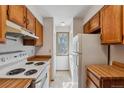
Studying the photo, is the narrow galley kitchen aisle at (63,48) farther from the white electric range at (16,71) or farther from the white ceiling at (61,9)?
the white electric range at (16,71)

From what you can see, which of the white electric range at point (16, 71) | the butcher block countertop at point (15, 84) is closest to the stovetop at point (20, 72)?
the white electric range at point (16, 71)

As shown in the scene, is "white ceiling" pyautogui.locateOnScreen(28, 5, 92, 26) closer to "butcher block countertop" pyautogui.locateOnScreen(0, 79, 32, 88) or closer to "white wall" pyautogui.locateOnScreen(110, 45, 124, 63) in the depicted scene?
"white wall" pyautogui.locateOnScreen(110, 45, 124, 63)

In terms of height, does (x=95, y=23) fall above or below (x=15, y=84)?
above

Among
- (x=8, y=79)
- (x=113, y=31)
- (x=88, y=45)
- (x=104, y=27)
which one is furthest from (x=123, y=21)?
(x=8, y=79)

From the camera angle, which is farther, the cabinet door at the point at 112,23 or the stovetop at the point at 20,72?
the cabinet door at the point at 112,23

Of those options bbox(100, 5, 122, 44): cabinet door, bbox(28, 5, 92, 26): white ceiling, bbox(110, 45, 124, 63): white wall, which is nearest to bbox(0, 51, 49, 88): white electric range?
bbox(100, 5, 122, 44): cabinet door

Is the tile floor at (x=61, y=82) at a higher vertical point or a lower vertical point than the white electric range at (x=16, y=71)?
lower

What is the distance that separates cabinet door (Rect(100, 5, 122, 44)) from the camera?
1.98 m

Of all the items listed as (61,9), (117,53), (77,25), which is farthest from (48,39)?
(117,53)

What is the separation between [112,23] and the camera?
7.20ft

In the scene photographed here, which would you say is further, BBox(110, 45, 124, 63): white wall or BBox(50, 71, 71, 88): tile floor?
BBox(50, 71, 71, 88): tile floor

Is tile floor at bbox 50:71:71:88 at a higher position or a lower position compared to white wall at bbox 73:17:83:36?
lower

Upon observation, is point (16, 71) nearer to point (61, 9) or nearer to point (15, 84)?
point (15, 84)

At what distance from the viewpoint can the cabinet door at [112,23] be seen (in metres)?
1.98
